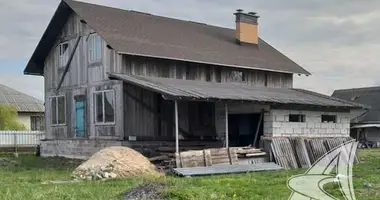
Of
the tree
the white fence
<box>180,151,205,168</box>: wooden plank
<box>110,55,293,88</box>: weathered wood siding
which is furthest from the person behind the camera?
the tree

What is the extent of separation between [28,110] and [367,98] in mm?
32146

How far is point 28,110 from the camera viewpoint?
1698 inches

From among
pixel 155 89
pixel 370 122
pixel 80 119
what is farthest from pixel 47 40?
pixel 370 122

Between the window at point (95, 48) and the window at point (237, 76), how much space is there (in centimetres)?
662

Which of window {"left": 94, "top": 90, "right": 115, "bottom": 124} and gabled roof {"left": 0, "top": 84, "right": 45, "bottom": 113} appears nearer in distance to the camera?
window {"left": 94, "top": 90, "right": 115, "bottom": 124}

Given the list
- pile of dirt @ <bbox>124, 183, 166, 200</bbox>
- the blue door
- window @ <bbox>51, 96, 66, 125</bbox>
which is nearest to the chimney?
the blue door

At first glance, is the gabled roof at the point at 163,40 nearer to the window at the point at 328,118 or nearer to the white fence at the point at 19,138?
the window at the point at 328,118

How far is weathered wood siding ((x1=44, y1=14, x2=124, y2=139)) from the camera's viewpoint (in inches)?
893

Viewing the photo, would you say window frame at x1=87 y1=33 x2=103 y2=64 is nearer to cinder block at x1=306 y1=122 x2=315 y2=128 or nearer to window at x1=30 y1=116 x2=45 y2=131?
cinder block at x1=306 y1=122 x2=315 y2=128

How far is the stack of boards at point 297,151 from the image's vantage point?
21.4 m

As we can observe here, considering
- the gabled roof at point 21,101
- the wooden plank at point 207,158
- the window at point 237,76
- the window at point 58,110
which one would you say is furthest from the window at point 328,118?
the gabled roof at point 21,101

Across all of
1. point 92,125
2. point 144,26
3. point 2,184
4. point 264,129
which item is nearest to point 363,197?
point 2,184

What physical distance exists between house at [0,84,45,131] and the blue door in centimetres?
1863

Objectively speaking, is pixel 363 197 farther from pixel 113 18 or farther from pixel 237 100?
pixel 113 18
